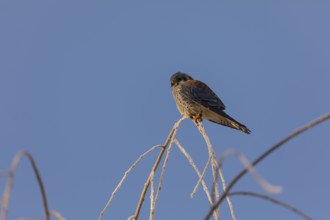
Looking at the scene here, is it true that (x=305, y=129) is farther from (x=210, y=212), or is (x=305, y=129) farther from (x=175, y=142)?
(x=175, y=142)

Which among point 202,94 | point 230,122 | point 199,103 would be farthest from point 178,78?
point 230,122

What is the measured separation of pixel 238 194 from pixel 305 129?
0.25m

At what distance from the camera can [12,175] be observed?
125cm

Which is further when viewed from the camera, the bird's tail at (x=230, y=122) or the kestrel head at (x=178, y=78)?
the kestrel head at (x=178, y=78)

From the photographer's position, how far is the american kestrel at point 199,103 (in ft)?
28.6

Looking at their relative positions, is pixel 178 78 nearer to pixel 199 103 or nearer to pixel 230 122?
pixel 199 103

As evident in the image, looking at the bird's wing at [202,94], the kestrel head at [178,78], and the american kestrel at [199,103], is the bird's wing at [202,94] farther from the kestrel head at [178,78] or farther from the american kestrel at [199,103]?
the kestrel head at [178,78]

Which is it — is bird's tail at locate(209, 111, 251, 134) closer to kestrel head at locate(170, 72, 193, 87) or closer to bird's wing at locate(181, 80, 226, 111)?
bird's wing at locate(181, 80, 226, 111)

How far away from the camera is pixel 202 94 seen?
9.23 meters

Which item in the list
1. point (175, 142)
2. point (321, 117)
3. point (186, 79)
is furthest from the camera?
point (186, 79)

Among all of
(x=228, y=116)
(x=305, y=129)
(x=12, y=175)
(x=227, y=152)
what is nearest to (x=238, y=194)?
(x=227, y=152)

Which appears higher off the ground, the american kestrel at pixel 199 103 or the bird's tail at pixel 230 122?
the american kestrel at pixel 199 103

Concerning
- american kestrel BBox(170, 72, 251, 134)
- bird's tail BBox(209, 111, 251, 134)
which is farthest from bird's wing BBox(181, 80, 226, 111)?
bird's tail BBox(209, 111, 251, 134)

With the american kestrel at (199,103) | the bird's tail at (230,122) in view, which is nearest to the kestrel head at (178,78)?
the american kestrel at (199,103)
